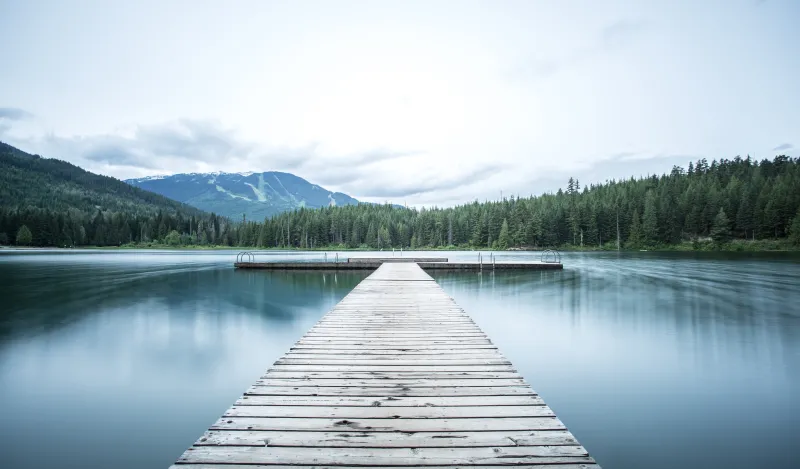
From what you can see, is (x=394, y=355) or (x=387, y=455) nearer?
(x=387, y=455)

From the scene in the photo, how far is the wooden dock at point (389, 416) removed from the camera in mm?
2549

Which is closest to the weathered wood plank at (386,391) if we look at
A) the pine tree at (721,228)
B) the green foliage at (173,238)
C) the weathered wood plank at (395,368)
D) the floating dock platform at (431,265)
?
the weathered wood plank at (395,368)

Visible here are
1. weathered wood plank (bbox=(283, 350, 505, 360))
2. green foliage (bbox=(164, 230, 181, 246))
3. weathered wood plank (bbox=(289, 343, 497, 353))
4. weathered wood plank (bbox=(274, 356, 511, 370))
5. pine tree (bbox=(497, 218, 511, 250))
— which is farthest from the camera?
green foliage (bbox=(164, 230, 181, 246))

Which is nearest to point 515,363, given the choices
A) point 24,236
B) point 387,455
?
Answer: point 387,455

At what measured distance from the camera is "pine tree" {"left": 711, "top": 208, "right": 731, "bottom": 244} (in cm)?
6544

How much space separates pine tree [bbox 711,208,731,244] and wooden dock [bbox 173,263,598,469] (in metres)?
78.7

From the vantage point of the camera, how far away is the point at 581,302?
51.4ft

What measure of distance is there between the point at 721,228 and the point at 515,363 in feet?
252

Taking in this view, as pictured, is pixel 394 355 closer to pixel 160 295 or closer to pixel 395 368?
pixel 395 368

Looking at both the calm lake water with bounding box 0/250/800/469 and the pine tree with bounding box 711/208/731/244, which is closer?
the calm lake water with bounding box 0/250/800/469

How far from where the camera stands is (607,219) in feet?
253

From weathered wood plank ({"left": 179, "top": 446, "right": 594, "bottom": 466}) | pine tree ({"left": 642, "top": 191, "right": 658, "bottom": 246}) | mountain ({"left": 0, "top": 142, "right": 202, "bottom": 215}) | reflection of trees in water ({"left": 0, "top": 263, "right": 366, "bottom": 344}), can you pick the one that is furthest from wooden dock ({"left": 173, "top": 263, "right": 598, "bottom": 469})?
mountain ({"left": 0, "top": 142, "right": 202, "bottom": 215})

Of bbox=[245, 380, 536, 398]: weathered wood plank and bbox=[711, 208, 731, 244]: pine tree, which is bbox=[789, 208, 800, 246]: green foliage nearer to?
bbox=[711, 208, 731, 244]: pine tree

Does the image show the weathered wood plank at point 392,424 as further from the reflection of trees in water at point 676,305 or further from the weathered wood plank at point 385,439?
the reflection of trees in water at point 676,305
